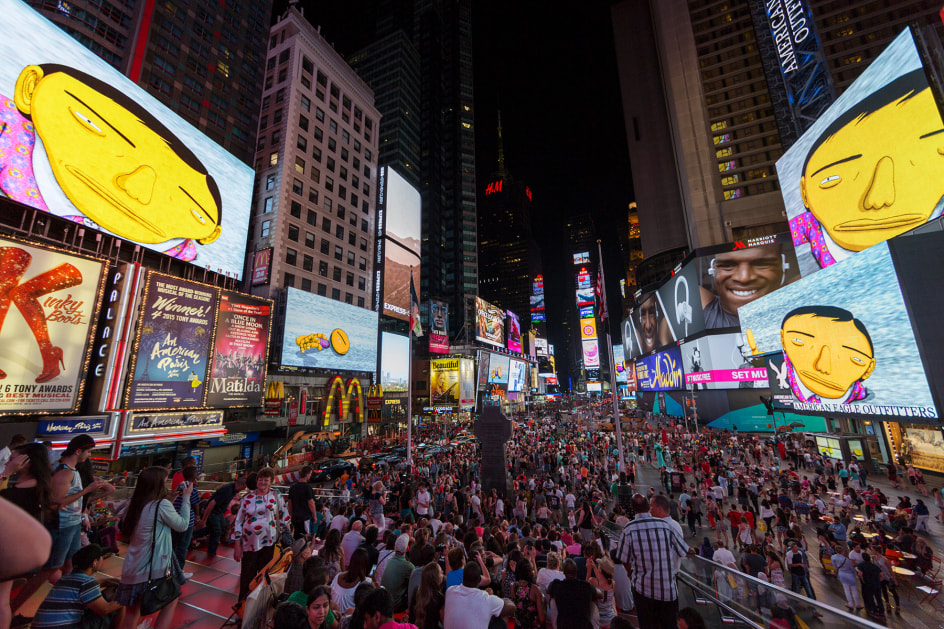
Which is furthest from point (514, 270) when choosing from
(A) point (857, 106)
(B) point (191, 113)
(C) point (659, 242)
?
(A) point (857, 106)

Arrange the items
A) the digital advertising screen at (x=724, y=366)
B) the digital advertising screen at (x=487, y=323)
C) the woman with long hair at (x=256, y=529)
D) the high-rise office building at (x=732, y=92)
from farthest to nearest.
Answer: the digital advertising screen at (x=487, y=323) < the high-rise office building at (x=732, y=92) < the digital advertising screen at (x=724, y=366) < the woman with long hair at (x=256, y=529)

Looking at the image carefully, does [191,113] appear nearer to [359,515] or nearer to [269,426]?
[269,426]

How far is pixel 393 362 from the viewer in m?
48.2

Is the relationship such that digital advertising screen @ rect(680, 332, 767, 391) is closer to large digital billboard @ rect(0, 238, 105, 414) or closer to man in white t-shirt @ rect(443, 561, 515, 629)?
man in white t-shirt @ rect(443, 561, 515, 629)

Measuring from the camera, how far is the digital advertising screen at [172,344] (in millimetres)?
20578

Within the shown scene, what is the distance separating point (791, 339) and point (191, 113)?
59822 mm

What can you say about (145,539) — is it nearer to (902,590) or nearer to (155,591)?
(155,591)

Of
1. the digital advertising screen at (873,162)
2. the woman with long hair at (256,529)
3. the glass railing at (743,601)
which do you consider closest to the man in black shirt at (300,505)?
the woman with long hair at (256,529)

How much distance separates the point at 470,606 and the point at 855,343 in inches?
1033

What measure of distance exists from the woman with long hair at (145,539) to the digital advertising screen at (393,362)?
41.4 m

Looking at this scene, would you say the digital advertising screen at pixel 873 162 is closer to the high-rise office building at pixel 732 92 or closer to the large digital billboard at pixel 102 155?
the large digital billboard at pixel 102 155

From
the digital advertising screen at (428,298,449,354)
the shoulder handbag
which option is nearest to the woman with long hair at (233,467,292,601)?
the shoulder handbag

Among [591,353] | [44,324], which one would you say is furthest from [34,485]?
[591,353]

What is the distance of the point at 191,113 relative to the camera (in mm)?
42375
